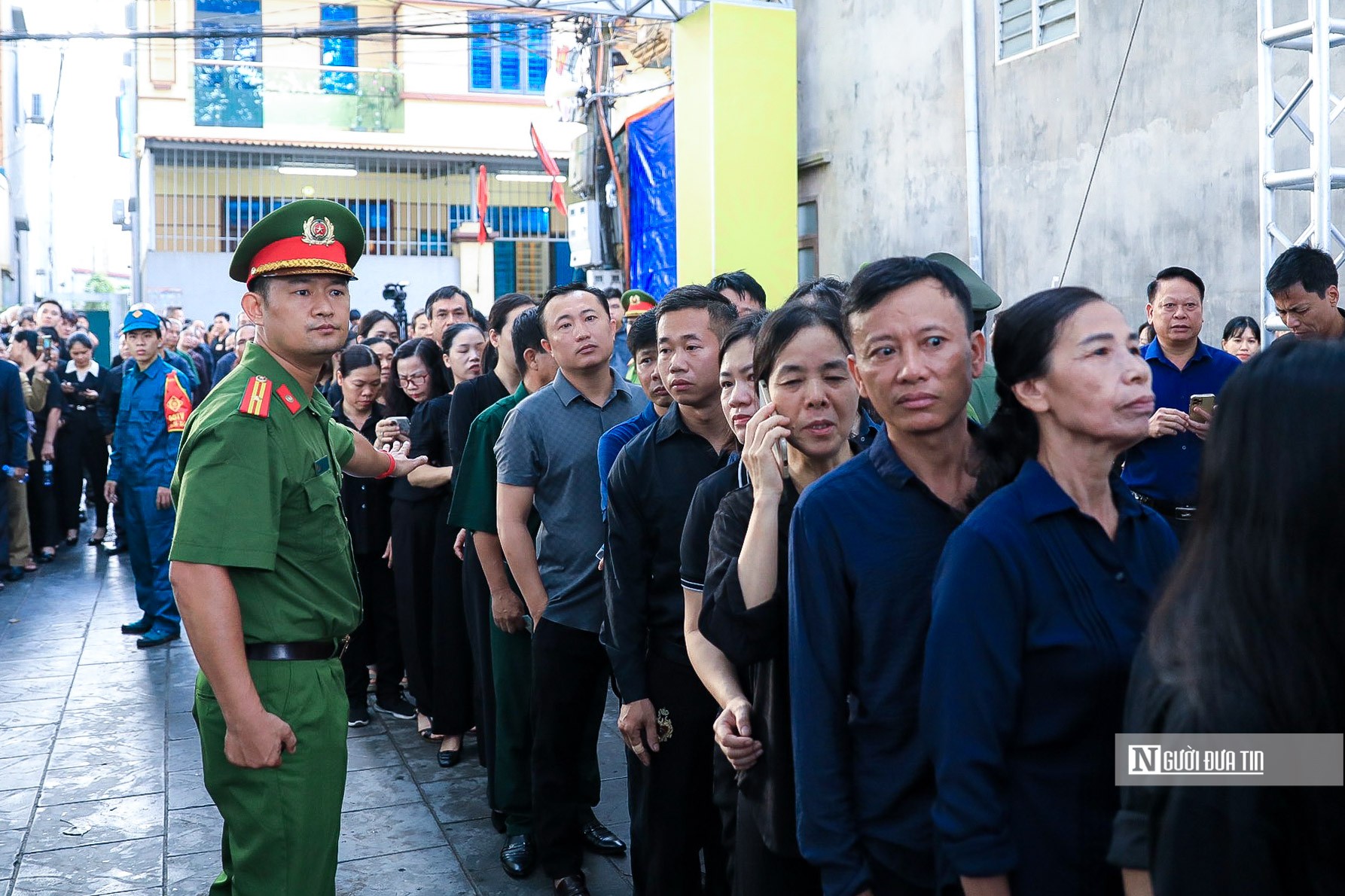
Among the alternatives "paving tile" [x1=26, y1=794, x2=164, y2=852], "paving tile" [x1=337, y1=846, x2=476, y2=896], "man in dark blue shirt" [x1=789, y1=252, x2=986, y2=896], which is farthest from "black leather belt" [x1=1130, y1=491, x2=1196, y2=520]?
"paving tile" [x1=26, y1=794, x2=164, y2=852]

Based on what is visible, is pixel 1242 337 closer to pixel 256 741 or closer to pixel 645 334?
pixel 645 334

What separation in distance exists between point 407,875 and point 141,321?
539 cm

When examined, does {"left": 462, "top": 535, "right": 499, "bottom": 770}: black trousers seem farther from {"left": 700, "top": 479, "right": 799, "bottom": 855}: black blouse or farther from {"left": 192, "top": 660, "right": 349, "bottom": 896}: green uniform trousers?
{"left": 700, "top": 479, "right": 799, "bottom": 855}: black blouse

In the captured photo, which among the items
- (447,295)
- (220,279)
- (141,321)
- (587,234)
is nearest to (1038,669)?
(447,295)

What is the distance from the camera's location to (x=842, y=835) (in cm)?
204

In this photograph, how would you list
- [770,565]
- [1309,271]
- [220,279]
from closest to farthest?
[770,565], [1309,271], [220,279]

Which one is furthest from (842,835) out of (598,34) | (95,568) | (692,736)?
(598,34)

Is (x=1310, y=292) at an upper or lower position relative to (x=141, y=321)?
lower

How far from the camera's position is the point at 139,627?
8109 mm

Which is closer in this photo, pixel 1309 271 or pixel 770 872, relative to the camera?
pixel 770 872

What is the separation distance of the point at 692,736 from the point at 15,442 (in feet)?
26.9

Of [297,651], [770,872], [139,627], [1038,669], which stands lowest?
[139,627]

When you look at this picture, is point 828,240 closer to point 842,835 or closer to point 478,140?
point 842,835

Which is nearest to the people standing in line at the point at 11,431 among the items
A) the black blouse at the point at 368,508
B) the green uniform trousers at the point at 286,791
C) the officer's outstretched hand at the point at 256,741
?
the black blouse at the point at 368,508
